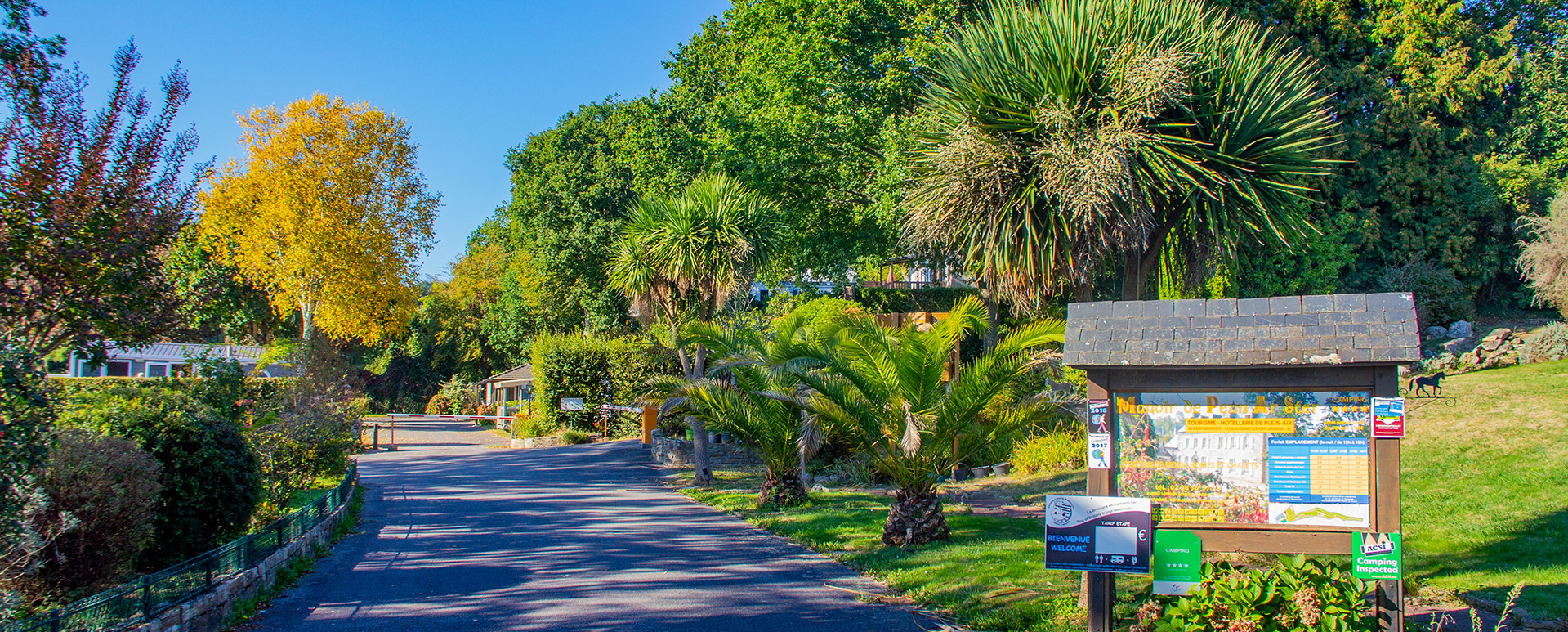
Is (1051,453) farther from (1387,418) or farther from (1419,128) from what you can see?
(1419,128)

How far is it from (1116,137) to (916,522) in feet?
17.4

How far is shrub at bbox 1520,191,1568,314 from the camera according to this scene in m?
20.2

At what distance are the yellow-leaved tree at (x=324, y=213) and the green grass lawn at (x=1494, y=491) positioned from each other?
26.5m

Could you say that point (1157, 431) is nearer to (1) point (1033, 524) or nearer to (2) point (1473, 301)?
(1) point (1033, 524)

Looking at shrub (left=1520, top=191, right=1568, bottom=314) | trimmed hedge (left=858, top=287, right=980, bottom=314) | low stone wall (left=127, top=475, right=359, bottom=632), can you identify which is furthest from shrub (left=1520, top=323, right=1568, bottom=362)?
low stone wall (left=127, top=475, right=359, bottom=632)

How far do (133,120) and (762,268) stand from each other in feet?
39.7

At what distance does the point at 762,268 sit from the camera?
716 inches

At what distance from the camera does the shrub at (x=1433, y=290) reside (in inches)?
960

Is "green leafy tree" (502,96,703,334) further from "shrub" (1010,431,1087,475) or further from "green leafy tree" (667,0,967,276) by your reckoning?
"shrub" (1010,431,1087,475)

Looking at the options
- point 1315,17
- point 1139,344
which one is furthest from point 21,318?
point 1315,17

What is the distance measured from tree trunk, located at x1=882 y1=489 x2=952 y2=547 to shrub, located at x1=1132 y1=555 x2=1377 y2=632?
4422 millimetres

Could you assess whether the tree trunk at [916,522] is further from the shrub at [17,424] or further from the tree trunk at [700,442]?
the shrub at [17,424]

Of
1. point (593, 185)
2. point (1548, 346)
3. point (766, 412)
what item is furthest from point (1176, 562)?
point (593, 185)

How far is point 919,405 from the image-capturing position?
10.5 meters
